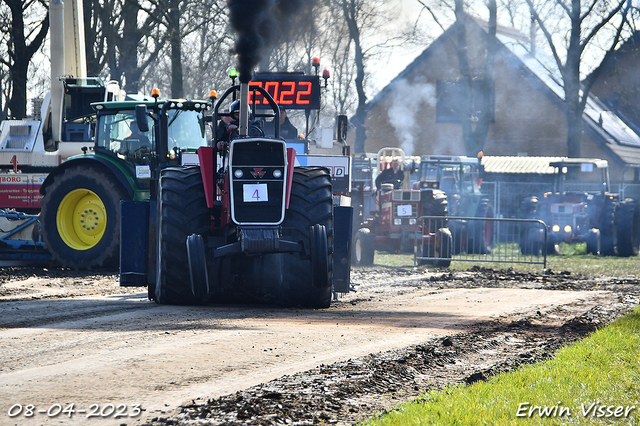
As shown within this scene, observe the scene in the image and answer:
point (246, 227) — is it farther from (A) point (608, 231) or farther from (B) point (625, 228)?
(B) point (625, 228)

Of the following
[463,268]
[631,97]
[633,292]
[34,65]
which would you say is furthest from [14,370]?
[631,97]

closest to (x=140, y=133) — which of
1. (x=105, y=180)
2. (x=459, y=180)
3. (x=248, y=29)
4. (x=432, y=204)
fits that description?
(x=105, y=180)

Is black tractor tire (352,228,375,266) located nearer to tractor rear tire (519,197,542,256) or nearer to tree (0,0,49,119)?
tractor rear tire (519,197,542,256)

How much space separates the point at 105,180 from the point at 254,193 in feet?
20.1

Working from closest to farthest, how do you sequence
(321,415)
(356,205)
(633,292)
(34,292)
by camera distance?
(321,415) → (34,292) → (633,292) → (356,205)

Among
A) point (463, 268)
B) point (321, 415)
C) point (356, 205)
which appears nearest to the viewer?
point (321, 415)

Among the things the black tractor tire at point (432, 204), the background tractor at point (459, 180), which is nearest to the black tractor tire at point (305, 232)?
the black tractor tire at point (432, 204)

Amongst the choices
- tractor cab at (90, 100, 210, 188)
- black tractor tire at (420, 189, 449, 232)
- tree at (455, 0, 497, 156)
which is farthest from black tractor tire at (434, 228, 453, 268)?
tree at (455, 0, 497, 156)

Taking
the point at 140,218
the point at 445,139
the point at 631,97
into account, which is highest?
the point at 631,97

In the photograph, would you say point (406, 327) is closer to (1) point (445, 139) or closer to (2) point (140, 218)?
(2) point (140, 218)

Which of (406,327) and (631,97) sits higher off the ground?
(631,97)

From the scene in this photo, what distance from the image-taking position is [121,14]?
94.7 ft

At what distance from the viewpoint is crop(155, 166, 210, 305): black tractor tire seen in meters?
8.21

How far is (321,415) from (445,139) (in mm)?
39704
